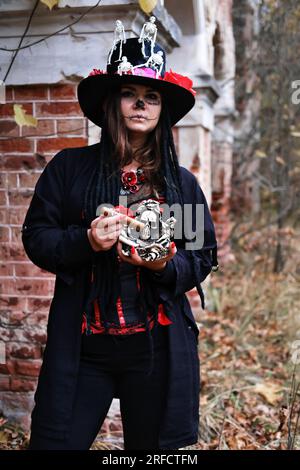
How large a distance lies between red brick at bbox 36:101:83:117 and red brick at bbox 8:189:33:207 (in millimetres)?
453

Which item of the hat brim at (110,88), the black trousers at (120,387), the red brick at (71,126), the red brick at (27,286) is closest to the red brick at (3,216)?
the red brick at (27,286)

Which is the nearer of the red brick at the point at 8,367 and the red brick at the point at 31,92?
the red brick at the point at 31,92

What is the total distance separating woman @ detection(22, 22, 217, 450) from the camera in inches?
85.0

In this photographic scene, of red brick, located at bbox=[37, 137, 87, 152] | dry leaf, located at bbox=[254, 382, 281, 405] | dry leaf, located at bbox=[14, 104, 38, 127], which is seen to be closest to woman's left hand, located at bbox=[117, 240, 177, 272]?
dry leaf, located at bbox=[14, 104, 38, 127]

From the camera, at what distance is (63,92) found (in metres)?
3.39

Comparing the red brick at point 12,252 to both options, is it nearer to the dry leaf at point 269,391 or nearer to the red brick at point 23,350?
the red brick at point 23,350

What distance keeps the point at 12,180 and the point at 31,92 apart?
0.52m

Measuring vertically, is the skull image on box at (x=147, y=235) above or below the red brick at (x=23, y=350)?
above

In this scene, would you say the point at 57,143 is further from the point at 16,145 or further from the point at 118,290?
the point at 118,290

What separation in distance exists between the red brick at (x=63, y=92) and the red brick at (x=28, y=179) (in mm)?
454

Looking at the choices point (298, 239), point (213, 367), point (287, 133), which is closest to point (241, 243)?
point (298, 239)

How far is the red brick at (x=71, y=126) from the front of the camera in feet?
11.1

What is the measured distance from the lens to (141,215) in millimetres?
2057

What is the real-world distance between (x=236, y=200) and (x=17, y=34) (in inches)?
268
